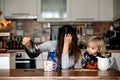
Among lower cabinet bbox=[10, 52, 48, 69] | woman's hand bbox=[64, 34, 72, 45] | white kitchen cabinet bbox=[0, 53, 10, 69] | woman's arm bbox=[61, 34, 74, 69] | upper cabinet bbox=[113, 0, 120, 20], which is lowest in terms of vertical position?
lower cabinet bbox=[10, 52, 48, 69]

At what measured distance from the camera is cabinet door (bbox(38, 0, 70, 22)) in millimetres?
4934

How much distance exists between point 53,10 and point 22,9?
0.54 meters

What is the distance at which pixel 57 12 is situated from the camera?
4.96 metres

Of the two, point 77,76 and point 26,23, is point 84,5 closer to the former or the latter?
point 26,23

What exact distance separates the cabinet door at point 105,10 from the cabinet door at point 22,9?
45.4 inches

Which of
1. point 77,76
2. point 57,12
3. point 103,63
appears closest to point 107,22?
point 57,12

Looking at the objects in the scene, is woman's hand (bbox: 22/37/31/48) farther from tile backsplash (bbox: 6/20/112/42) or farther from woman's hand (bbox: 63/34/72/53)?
tile backsplash (bbox: 6/20/112/42)

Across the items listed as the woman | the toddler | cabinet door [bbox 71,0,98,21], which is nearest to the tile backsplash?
cabinet door [bbox 71,0,98,21]

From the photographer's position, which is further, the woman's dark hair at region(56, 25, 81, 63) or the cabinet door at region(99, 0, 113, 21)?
the cabinet door at region(99, 0, 113, 21)

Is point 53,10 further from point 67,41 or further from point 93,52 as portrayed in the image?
point 67,41

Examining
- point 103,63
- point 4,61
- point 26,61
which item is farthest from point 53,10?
point 103,63

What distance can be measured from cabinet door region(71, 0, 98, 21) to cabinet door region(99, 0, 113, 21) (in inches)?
3.4

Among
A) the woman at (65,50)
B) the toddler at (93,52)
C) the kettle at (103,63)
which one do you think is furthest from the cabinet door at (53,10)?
the kettle at (103,63)

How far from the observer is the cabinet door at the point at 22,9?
4938mm
